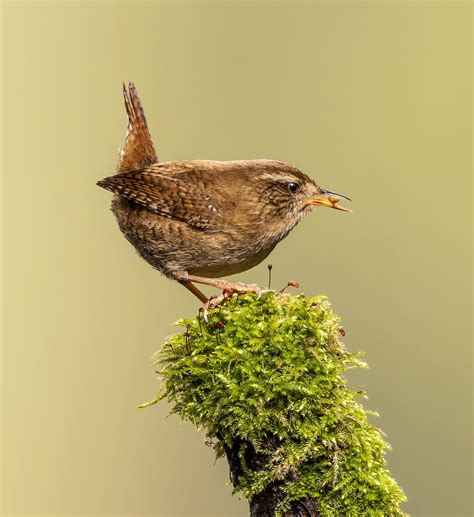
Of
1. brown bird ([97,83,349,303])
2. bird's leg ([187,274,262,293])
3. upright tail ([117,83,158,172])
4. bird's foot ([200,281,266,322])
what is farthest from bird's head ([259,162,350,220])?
upright tail ([117,83,158,172])

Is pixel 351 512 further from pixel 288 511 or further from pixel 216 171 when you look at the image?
pixel 216 171

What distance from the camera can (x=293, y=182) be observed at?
341cm

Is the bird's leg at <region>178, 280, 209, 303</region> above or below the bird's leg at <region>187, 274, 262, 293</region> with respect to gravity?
below

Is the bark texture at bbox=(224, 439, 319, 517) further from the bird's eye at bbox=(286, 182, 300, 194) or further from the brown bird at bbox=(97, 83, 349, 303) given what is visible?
the bird's eye at bbox=(286, 182, 300, 194)

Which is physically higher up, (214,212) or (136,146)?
(136,146)

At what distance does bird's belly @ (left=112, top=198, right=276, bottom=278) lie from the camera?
11.0 ft

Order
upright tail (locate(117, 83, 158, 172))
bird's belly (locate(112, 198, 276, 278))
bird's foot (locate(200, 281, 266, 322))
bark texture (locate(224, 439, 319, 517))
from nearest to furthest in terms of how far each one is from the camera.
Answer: bark texture (locate(224, 439, 319, 517)) → bird's foot (locate(200, 281, 266, 322)) → bird's belly (locate(112, 198, 276, 278)) → upright tail (locate(117, 83, 158, 172))

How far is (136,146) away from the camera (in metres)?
3.96

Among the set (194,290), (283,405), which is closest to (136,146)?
(194,290)

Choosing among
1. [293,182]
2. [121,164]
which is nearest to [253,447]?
[293,182]

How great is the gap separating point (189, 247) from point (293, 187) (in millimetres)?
622

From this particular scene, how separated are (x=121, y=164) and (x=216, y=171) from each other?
76 centimetres

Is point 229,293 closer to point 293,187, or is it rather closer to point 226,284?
point 226,284

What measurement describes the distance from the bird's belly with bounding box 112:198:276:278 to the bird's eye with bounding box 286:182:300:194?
30cm
